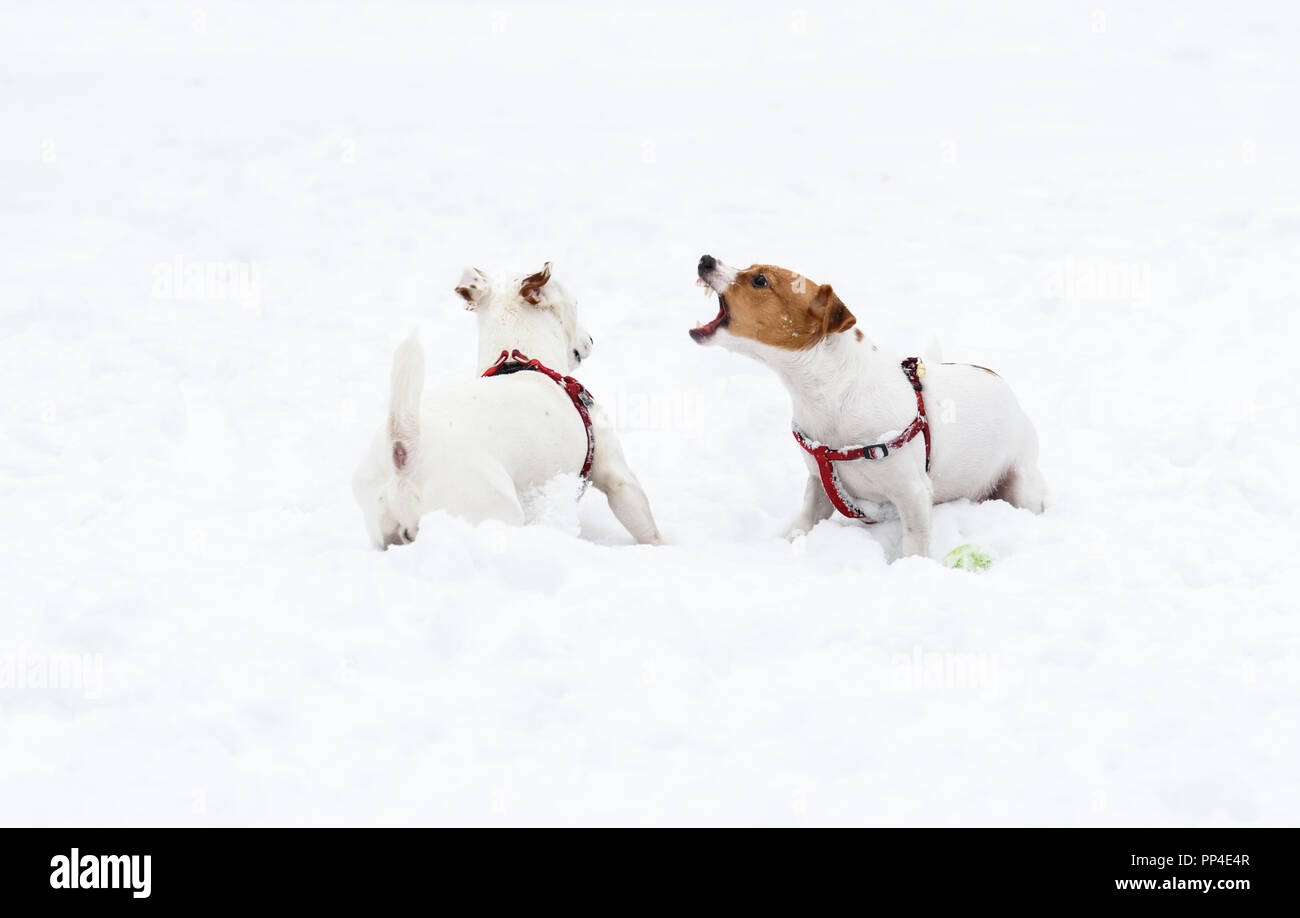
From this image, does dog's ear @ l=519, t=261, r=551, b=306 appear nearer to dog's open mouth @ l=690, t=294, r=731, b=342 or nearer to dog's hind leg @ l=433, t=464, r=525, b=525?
dog's open mouth @ l=690, t=294, r=731, b=342

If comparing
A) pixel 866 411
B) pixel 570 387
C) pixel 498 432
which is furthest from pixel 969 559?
pixel 498 432

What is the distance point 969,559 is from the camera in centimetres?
446

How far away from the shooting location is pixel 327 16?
12.9 meters

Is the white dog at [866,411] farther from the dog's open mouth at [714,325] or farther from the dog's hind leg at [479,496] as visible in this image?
the dog's hind leg at [479,496]

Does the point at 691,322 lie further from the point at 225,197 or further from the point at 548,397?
the point at 225,197

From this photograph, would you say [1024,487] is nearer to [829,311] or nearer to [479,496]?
[829,311]

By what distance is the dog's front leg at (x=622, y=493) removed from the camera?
4.95 metres

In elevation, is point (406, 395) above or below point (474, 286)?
below

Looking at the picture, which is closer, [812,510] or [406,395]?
[406,395]

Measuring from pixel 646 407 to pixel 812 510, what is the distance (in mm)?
1932

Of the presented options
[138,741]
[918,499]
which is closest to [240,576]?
[138,741]

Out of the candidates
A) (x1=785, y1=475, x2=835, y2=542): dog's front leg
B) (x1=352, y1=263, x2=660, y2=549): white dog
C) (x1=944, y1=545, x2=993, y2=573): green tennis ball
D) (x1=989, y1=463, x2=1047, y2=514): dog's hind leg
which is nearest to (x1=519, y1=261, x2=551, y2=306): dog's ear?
(x1=352, y1=263, x2=660, y2=549): white dog

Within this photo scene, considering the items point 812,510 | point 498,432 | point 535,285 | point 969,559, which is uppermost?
point 535,285
